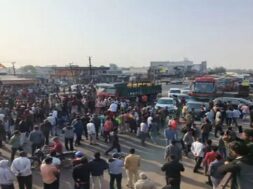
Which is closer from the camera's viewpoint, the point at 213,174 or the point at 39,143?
the point at 213,174

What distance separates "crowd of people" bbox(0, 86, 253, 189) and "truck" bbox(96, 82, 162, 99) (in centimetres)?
208

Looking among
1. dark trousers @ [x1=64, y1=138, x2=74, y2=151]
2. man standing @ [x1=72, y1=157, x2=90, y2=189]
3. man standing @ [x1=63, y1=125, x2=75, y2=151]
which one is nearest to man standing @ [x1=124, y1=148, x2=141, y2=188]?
man standing @ [x1=72, y1=157, x2=90, y2=189]

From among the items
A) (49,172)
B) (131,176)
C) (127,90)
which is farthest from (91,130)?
(127,90)

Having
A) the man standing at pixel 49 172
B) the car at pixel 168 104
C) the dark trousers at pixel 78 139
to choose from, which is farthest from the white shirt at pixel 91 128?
the car at pixel 168 104

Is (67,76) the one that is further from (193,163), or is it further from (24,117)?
(193,163)

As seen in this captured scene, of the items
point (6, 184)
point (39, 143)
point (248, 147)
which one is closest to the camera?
point (248, 147)

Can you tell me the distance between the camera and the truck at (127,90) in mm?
36719

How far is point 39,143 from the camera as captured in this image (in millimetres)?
16656

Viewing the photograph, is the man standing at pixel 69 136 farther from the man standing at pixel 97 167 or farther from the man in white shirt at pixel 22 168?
the man in white shirt at pixel 22 168

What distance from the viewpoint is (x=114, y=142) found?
1723 cm

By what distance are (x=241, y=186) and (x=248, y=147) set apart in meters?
0.61

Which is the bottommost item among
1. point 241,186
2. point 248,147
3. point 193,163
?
point 193,163

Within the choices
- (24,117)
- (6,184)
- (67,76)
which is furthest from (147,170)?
(67,76)

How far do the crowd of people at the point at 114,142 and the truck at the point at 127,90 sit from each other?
208 centimetres
